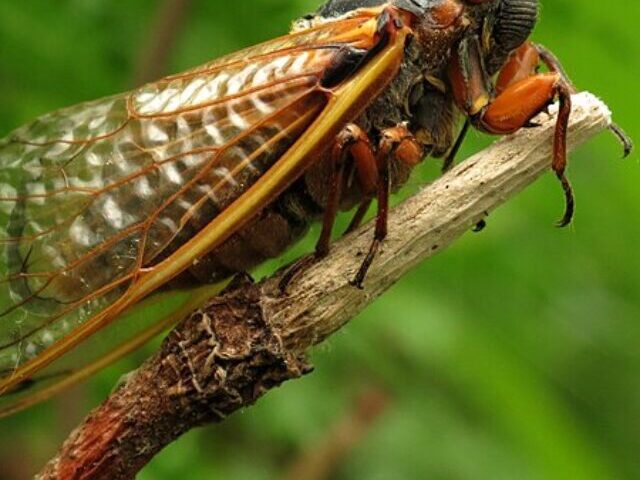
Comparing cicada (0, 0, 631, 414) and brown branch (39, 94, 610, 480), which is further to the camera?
cicada (0, 0, 631, 414)

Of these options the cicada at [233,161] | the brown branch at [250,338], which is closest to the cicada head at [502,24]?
the cicada at [233,161]

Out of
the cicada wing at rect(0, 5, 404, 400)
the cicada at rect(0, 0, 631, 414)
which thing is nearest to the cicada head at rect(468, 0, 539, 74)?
the cicada at rect(0, 0, 631, 414)

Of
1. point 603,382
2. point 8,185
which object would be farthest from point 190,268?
point 603,382

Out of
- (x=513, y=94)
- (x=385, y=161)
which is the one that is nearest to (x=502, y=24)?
(x=513, y=94)

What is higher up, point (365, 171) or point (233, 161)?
point (233, 161)

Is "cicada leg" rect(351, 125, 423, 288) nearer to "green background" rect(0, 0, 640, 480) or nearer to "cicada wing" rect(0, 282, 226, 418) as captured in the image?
"cicada wing" rect(0, 282, 226, 418)

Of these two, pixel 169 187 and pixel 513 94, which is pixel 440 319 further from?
pixel 169 187
